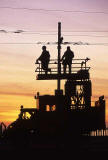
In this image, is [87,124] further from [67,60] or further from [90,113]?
[67,60]

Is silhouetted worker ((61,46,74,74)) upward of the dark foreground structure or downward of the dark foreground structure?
upward

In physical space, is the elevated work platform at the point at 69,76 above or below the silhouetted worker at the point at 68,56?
below

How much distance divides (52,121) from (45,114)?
60 centimetres

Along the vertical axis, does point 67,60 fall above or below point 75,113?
above

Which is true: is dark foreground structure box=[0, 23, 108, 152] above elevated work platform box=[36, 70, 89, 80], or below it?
below

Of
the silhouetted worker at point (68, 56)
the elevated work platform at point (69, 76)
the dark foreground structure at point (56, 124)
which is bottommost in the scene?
the dark foreground structure at point (56, 124)

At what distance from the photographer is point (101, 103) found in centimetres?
2697

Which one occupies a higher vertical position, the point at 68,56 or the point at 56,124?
the point at 68,56

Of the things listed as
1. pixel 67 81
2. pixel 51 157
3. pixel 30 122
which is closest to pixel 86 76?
pixel 67 81

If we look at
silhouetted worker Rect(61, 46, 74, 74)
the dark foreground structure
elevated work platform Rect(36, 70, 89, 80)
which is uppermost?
silhouetted worker Rect(61, 46, 74, 74)

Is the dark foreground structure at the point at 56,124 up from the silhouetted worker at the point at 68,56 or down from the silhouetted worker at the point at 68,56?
down

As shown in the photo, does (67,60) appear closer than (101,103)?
No

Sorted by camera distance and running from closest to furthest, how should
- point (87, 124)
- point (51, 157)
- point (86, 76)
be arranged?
point (51, 157) < point (87, 124) < point (86, 76)

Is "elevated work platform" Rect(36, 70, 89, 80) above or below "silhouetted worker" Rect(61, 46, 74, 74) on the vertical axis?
below
